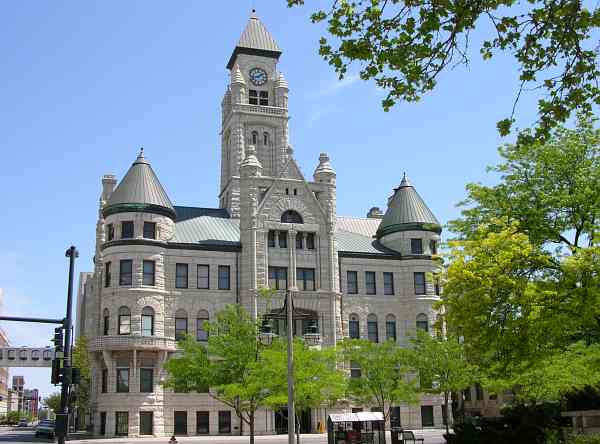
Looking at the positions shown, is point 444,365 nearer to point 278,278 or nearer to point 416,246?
point 278,278

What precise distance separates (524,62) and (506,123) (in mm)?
1056

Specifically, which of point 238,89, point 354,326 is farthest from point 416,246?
point 238,89

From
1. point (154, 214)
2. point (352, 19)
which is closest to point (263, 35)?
point (154, 214)

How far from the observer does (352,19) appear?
11867 millimetres

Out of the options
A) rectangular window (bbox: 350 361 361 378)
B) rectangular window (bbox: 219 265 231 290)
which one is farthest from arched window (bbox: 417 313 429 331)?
rectangular window (bbox: 219 265 231 290)

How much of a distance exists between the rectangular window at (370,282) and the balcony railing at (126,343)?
64.0ft

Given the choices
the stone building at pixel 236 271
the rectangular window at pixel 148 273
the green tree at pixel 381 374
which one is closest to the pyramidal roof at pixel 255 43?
the stone building at pixel 236 271

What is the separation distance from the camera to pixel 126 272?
5966 centimetres

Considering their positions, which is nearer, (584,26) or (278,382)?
(584,26)

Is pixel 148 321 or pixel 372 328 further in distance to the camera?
pixel 372 328

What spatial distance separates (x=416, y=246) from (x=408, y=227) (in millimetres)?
1896

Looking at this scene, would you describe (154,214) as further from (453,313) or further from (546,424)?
(546,424)

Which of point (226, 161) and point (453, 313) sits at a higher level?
point (226, 161)

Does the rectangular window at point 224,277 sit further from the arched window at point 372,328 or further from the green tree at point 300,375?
the green tree at point 300,375
